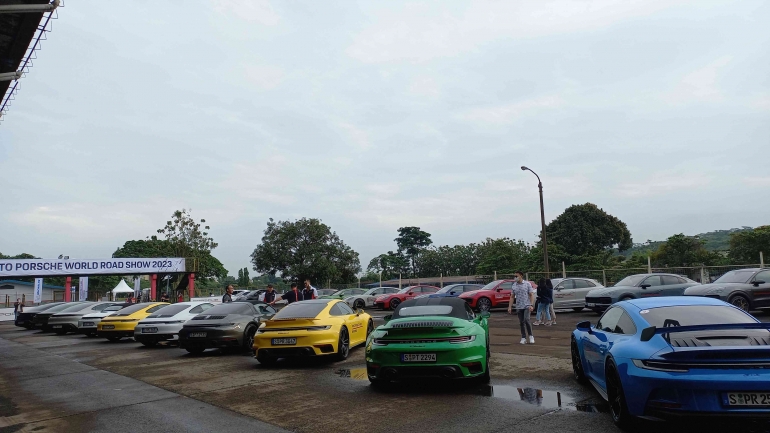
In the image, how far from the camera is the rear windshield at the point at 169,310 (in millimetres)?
15773

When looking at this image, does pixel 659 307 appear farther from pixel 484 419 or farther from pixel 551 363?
pixel 551 363

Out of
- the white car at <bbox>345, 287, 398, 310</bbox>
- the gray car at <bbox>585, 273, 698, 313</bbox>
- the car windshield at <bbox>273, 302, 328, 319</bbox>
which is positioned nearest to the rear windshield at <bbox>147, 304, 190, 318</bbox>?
the car windshield at <bbox>273, 302, 328, 319</bbox>

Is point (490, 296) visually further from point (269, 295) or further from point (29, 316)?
point (29, 316)

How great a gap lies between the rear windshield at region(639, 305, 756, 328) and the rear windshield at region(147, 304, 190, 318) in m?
13.5

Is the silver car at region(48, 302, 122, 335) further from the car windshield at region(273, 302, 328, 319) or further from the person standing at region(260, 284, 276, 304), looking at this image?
the car windshield at region(273, 302, 328, 319)

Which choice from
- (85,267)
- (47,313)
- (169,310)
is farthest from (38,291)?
(169,310)

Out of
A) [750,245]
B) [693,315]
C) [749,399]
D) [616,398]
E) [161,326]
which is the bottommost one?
[616,398]

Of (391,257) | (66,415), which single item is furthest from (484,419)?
(391,257)

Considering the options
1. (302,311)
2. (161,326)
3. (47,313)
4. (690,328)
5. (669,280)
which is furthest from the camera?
(47,313)

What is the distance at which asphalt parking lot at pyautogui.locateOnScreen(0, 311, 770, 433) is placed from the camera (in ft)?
19.7

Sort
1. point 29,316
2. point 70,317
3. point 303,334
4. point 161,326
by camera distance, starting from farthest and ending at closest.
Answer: point 29,316 → point 70,317 → point 161,326 → point 303,334

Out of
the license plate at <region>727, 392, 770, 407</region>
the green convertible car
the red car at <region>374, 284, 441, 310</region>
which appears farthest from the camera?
the red car at <region>374, 284, 441, 310</region>

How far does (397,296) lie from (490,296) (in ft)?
22.9

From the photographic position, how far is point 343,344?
36.1 feet
